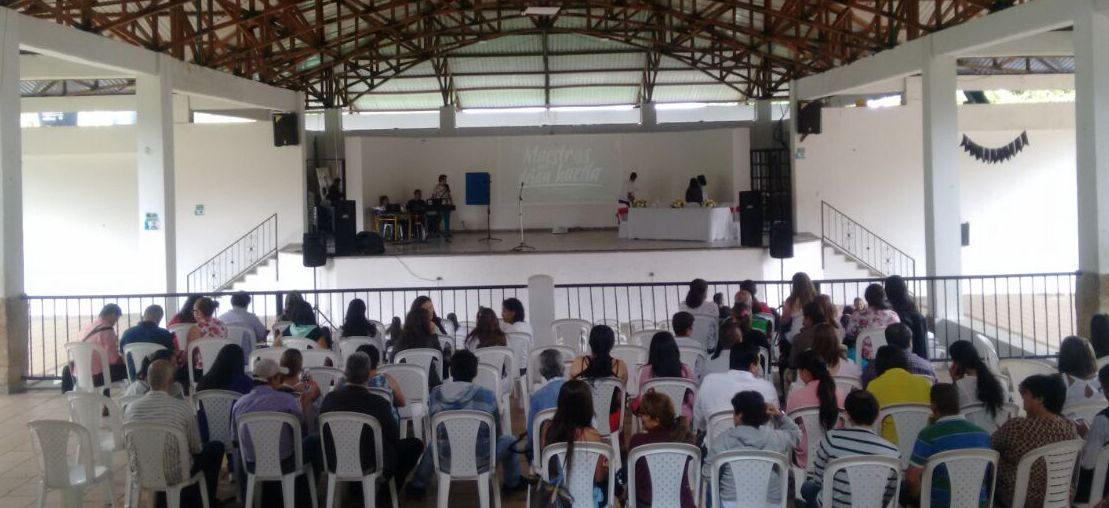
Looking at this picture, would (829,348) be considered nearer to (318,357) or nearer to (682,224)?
(318,357)

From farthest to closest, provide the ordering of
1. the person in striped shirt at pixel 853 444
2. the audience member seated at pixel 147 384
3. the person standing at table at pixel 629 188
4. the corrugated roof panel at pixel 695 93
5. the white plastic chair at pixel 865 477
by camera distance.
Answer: the corrugated roof panel at pixel 695 93 < the person standing at table at pixel 629 188 < the audience member seated at pixel 147 384 < the person in striped shirt at pixel 853 444 < the white plastic chair at pixel 865 477

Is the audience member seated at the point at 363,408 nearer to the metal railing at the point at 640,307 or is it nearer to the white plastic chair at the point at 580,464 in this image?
the white plastic chair at the point at 580,464

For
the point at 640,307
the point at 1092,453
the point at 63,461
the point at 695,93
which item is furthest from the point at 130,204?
the point at 1092,453

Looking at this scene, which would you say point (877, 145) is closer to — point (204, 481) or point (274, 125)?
point (274, 125)

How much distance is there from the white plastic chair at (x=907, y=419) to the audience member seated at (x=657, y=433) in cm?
112

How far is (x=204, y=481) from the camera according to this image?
542 cm

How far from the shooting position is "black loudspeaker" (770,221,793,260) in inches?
602

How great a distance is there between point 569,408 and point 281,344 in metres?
3.72

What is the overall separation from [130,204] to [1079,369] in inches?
710

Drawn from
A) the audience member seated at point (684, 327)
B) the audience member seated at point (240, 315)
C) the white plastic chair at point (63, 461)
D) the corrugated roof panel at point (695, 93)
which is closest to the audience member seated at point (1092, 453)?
the audience member seated at point (684, 327)

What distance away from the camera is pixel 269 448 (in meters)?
5.27

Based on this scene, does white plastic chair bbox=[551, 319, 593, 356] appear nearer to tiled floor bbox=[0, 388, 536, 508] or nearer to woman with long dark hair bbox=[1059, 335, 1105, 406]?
tiled floor bbox=[0, 388, 536, 508]

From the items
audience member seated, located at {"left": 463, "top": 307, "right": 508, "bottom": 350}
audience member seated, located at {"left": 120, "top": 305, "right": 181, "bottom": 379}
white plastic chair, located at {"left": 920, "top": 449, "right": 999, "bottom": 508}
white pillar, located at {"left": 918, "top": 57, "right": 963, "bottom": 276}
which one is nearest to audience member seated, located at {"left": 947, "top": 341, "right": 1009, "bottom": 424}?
white plastic chair, located at {"left": 920, "top": 449, "right": 999, "bottom": 508}

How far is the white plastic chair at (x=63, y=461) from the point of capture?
5.13 m
